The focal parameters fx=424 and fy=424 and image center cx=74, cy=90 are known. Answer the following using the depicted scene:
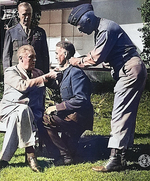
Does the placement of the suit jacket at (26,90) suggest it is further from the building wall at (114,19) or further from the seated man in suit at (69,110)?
the building wall at (114,19)

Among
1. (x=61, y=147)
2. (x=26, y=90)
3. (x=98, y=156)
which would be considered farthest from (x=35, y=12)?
(x=98, y=156)

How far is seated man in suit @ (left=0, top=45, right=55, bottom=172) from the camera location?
5.14 m

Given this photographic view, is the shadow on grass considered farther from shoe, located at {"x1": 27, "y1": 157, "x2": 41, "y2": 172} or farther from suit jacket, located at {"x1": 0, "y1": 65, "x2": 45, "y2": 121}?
suit jacket, located at {"x1": 0, "y1": 65, "x2": 45, "y2": 121}

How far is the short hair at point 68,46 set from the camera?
4.94 meters

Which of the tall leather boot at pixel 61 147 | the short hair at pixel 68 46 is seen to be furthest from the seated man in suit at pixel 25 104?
the short hair at pixel 68 46

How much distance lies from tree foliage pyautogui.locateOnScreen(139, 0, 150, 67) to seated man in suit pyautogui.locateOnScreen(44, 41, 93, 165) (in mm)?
711

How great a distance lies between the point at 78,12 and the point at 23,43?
82cm

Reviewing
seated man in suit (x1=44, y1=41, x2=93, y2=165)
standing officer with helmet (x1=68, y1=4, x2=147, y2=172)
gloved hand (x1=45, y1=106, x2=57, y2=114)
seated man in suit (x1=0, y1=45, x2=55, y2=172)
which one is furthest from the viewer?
seated man in suit (x1=0, y1=45, x2=55, y2=172)

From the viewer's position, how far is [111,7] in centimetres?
484

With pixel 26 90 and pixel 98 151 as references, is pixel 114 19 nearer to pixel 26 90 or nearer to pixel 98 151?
pixel 26 90

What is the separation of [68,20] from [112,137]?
145cm

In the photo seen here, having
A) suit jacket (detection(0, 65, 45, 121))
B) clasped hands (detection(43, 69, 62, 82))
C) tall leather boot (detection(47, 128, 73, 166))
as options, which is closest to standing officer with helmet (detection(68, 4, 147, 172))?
clasped hands (detection(43, 69, 62, 82))

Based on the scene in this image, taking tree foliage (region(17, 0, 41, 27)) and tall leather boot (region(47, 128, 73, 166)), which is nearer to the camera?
tall leather boot (region(47, 128, 73, 166))

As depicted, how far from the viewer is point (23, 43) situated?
5207 millimetres
